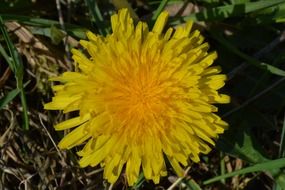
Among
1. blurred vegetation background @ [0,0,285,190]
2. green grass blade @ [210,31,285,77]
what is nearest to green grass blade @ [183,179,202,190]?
blurred vegetation background @ [0,0,285,190]

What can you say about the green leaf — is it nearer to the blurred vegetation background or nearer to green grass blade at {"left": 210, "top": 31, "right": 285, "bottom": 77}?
the blurred vegetation background

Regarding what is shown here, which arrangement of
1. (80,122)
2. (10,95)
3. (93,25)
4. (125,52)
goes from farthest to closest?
(93,25) → (10,95) → (80,122) → (125,52)

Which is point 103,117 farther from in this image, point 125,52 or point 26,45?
point 26,45

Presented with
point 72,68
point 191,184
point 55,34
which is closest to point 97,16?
Answer: point 55,34

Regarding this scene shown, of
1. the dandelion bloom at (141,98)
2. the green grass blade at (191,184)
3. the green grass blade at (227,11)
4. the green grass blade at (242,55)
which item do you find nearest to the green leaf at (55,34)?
the dandelion bloom at (141,98)

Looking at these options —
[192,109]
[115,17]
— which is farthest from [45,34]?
[192,109]

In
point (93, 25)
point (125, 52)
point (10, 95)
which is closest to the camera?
point (125, 52)

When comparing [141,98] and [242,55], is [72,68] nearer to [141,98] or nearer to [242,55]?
[141,98]
